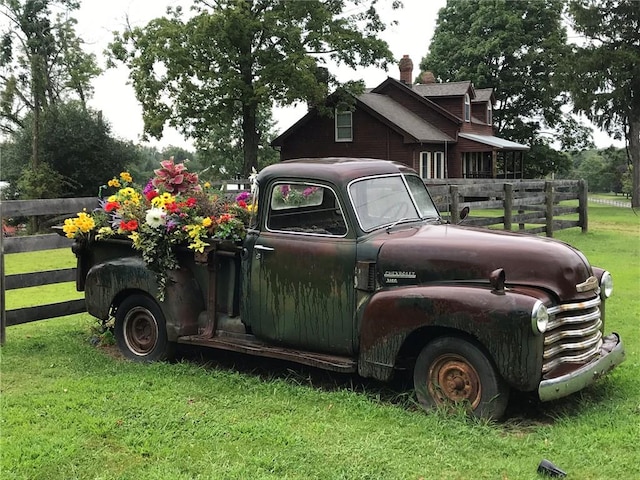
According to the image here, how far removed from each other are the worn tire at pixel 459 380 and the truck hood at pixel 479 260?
0.50 meters

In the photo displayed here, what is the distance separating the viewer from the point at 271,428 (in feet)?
15.1

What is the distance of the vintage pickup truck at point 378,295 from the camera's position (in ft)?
15.4

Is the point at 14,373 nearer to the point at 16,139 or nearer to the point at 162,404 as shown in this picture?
the point at 162,404

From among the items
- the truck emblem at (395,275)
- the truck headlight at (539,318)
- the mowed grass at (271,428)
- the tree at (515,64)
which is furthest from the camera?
the tree at (515,64)

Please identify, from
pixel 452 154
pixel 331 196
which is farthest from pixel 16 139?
pixel 331 196

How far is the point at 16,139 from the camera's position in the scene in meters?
36.4

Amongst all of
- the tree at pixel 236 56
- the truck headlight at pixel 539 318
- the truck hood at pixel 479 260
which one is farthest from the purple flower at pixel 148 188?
the tree at pixel 236 56

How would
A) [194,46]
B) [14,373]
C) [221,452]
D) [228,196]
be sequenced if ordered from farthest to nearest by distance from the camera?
[194,46], [228,196], [14,373], [221,452]

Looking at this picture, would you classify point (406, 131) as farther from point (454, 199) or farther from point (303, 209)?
point (303, 209)

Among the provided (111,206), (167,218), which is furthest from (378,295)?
(111,206)

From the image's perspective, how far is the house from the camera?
34500 millimetres

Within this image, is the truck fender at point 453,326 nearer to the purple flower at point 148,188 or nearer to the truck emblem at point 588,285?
the truck emblem at point 588,285

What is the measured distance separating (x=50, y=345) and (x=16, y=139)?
32.8m

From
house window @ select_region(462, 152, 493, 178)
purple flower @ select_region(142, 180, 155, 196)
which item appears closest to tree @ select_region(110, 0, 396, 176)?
house window @ select_region(462, 152, 493, 178)
